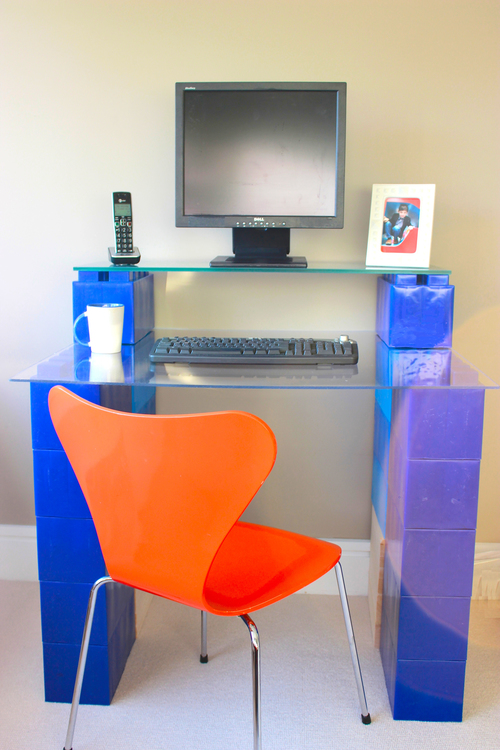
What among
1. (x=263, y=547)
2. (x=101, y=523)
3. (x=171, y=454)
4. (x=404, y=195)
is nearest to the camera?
(x=171, y=454)

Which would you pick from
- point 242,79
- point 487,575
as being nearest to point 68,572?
point 487,575

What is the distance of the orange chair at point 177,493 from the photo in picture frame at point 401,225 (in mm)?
933

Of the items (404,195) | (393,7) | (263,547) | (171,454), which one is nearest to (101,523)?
(171,454)

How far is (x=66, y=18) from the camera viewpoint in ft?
6.25

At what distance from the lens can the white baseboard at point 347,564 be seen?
6.96 ft

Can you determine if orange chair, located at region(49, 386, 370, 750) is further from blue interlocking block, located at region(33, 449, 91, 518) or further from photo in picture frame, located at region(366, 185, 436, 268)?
photo in picture frame, located at region(366, 185, 436, 268)

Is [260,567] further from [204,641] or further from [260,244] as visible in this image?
[260,244]

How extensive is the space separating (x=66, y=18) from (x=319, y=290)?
1.13 metres

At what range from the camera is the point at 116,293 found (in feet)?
5.75

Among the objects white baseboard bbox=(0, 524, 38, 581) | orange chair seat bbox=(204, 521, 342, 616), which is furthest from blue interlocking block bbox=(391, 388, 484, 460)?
white baseboard bbox=(0, 524, 38, 581)

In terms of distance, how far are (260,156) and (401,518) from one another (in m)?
1.05

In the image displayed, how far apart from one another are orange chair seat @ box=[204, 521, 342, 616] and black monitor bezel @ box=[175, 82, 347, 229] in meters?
0.85

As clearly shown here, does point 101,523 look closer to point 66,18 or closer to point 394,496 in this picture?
point 394,496

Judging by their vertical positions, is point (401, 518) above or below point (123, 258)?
below
